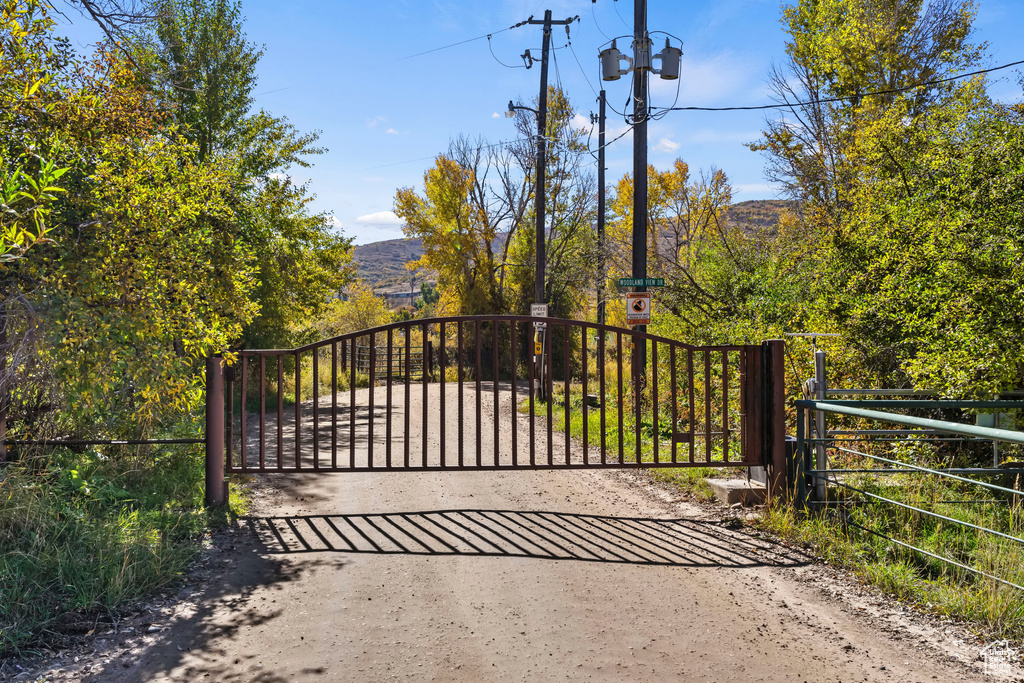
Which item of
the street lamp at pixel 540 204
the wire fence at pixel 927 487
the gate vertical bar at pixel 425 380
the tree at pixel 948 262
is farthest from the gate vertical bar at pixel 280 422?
the street lamp at pixel 540 204

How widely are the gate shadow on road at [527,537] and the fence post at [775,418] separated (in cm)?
68

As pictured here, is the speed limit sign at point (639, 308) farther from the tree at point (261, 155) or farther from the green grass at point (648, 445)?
the tree at point (261, 155)

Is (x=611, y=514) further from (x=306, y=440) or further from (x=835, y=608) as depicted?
(x=306, y=440)

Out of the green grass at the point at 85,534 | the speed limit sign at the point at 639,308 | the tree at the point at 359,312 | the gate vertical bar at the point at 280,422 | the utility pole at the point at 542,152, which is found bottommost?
the green grass at the point at 85,534

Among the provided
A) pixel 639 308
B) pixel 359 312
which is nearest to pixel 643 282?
pixel 639 308

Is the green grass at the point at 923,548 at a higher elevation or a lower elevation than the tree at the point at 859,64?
lower

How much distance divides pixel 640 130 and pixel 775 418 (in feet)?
24.0

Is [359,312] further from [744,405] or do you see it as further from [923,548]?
[923,548]

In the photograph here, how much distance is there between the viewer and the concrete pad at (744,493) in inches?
288

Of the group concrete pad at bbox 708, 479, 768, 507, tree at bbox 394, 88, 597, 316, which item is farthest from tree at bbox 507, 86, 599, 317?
concrete pad at bbox 708, 479, 768, 507

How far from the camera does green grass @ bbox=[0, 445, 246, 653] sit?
4.34 meters

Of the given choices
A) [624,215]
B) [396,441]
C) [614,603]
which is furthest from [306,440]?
[624,215]

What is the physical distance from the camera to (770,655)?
3.94 metres

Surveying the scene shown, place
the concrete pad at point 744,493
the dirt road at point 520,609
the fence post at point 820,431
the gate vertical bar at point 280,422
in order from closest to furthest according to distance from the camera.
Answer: the dirt road at point 520,609
the gate vertical bar at point 280,422
the fence post at point 820,431
the concrete pad at point 744,493
